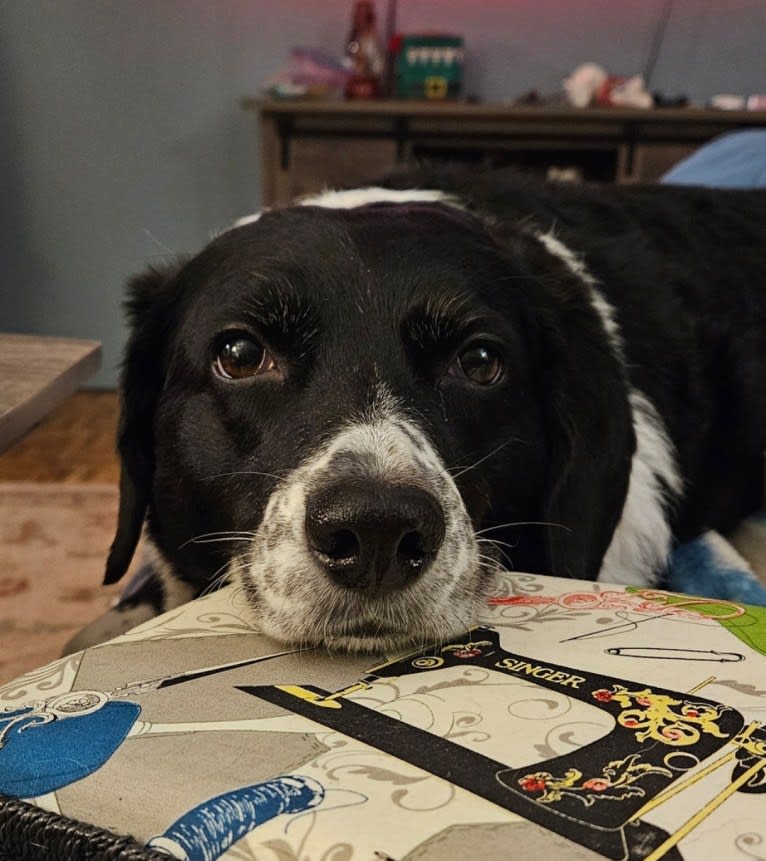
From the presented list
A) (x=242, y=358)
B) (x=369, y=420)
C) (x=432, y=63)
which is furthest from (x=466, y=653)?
(x=432, y=63)

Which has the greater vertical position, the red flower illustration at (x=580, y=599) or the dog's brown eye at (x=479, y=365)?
the dog's brown eye at (x=479, y=365)

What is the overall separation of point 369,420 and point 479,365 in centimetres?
27

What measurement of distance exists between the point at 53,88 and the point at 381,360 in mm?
4311

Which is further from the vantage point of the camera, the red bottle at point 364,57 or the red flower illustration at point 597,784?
the red bottle at point 364,57

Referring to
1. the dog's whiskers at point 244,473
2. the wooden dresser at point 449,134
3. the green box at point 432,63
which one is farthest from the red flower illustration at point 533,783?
the green box at point 432,63

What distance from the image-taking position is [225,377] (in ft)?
4.25

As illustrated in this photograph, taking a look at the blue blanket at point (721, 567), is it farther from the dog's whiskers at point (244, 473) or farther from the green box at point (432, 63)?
the green box at point (432, 63)

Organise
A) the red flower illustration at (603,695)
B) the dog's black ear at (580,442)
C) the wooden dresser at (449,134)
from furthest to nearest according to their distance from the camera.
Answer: the wooden dresser at (449,134), the dog's black ear at (580,442), the red flower illustration at (603,695)

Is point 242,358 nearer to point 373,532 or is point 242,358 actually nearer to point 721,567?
point 373,532

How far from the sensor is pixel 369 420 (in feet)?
3.58

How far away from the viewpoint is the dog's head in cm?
97

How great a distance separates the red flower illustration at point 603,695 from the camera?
73cm

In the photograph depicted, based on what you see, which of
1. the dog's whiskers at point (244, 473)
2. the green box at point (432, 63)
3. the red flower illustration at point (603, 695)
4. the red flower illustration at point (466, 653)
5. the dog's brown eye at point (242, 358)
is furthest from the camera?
the green box at point (432, 63)

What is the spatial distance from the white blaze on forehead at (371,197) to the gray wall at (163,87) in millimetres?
3032
